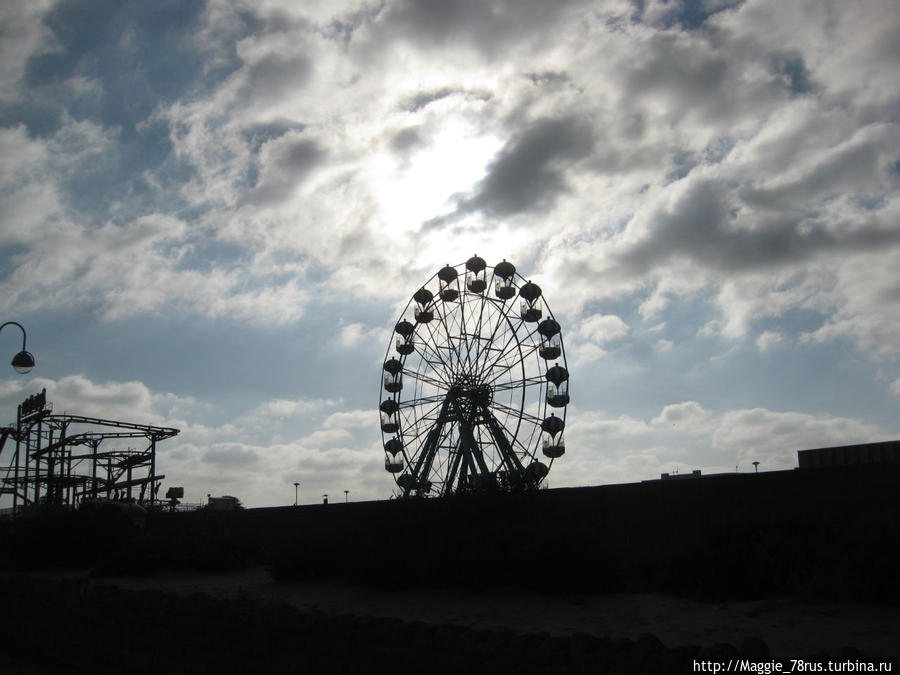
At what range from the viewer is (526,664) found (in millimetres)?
8914

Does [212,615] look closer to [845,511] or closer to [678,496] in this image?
[678,496]

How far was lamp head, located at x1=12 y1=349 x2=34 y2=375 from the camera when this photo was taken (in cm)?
2228

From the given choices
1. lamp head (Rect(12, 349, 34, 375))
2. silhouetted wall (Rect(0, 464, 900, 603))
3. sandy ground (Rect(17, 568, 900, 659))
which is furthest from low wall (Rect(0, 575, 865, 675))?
lamp head (Rect(12, 349, 34, 375))

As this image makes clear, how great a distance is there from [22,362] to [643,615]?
1821cm

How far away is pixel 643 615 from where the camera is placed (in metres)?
11.9

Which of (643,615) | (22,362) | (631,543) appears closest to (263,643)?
(643,615)

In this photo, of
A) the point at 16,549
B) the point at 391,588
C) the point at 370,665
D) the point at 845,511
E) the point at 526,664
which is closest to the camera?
the point at 526,664

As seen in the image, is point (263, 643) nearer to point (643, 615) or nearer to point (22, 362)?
point (643, 615)

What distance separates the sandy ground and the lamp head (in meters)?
9.31

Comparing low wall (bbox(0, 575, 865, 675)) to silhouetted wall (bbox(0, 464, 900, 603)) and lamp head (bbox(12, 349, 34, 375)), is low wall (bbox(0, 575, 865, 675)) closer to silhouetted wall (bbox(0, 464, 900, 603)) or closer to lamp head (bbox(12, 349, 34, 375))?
silhouetted wall (bbox(0, 464, 900, 603))

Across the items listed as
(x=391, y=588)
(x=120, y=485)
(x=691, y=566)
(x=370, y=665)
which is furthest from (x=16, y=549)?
(x=120, y=485)

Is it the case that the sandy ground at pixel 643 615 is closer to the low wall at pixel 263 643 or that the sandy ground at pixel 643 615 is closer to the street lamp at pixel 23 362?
the low wall at pixel 263 643

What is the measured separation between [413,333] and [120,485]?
32.3 meters

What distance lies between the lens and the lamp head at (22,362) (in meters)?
22.3
